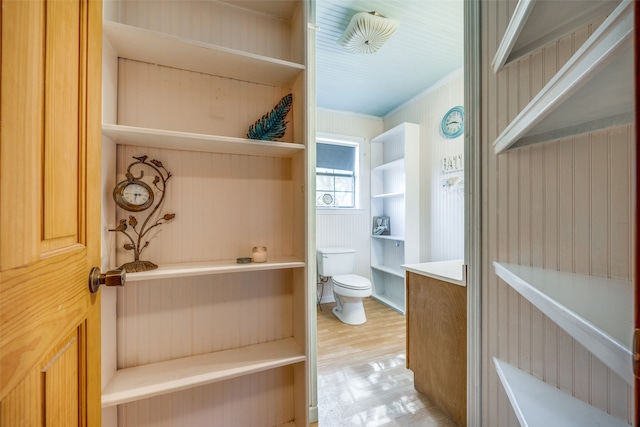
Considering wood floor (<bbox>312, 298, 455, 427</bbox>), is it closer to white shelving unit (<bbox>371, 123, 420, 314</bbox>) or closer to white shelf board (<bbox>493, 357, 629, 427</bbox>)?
white shelving unit (<bbox>371, 123, 420, 314</bbox>)

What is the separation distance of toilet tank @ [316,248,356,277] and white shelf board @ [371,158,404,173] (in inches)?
48.0

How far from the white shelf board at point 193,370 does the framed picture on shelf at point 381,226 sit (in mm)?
2448

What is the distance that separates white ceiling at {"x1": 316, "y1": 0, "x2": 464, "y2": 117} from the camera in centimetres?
185

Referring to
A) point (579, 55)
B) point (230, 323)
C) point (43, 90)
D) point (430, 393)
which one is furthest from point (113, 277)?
point (430, 393)

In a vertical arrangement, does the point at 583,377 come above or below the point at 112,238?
below

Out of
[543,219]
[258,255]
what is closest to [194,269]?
[258,255]

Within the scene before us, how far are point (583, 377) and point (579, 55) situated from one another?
84 centimetres

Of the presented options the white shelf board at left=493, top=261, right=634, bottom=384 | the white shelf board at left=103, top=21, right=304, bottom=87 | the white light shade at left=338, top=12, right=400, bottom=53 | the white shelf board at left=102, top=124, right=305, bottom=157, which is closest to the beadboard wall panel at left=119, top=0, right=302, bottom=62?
the white shelf board at left=103, top=21, right=304, bottom=87

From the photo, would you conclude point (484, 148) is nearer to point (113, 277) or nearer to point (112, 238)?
point (113, 277)

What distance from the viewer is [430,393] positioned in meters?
1.64

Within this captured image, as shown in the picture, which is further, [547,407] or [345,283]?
[345,283]

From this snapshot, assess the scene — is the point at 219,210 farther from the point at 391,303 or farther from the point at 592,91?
the point at 391,303

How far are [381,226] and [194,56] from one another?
9.70 ft

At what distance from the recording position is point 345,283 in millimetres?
2783
